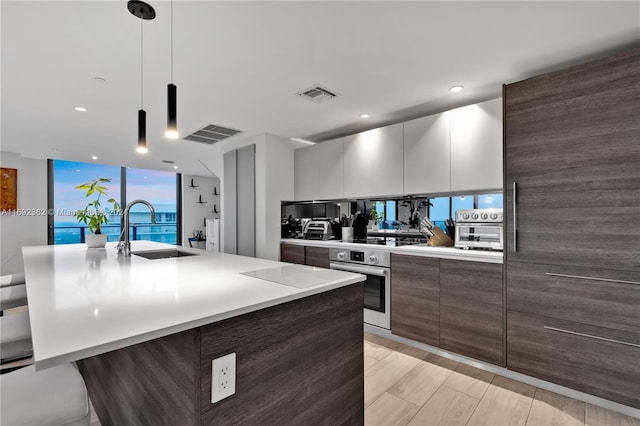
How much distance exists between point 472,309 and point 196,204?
7039mm

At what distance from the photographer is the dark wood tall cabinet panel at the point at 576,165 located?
5.82ft

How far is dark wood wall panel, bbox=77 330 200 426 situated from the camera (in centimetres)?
89

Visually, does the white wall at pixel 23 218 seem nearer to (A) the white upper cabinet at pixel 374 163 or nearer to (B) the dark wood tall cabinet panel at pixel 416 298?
(A) the white upper cabinet at pixel 374 163

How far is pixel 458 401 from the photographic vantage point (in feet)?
6.34

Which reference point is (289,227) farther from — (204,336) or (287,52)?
(204,336)

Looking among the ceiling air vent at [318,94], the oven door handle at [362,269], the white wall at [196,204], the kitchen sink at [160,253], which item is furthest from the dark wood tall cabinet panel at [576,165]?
the white wall at [196,204]

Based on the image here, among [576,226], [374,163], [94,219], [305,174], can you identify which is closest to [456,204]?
[374,163]

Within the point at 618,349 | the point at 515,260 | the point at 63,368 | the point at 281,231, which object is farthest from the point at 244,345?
the point at 281,231

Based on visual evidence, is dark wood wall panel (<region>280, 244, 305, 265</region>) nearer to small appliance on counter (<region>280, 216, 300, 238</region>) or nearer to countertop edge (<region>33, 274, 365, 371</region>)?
small appliance on counter (<region>280, 216, 300, 238</region>)

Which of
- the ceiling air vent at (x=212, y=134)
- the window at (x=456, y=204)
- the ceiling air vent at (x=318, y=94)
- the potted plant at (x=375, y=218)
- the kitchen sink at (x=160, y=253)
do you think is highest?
the ceiling air vent at (x=318, y=94)

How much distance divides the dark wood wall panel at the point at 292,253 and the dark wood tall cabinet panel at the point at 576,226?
2.22 m

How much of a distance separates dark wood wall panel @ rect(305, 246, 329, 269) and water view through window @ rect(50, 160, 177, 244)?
104 inches

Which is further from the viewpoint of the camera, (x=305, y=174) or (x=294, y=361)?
(x=305, y=174)

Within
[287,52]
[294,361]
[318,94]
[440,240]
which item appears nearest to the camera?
[294,361]
